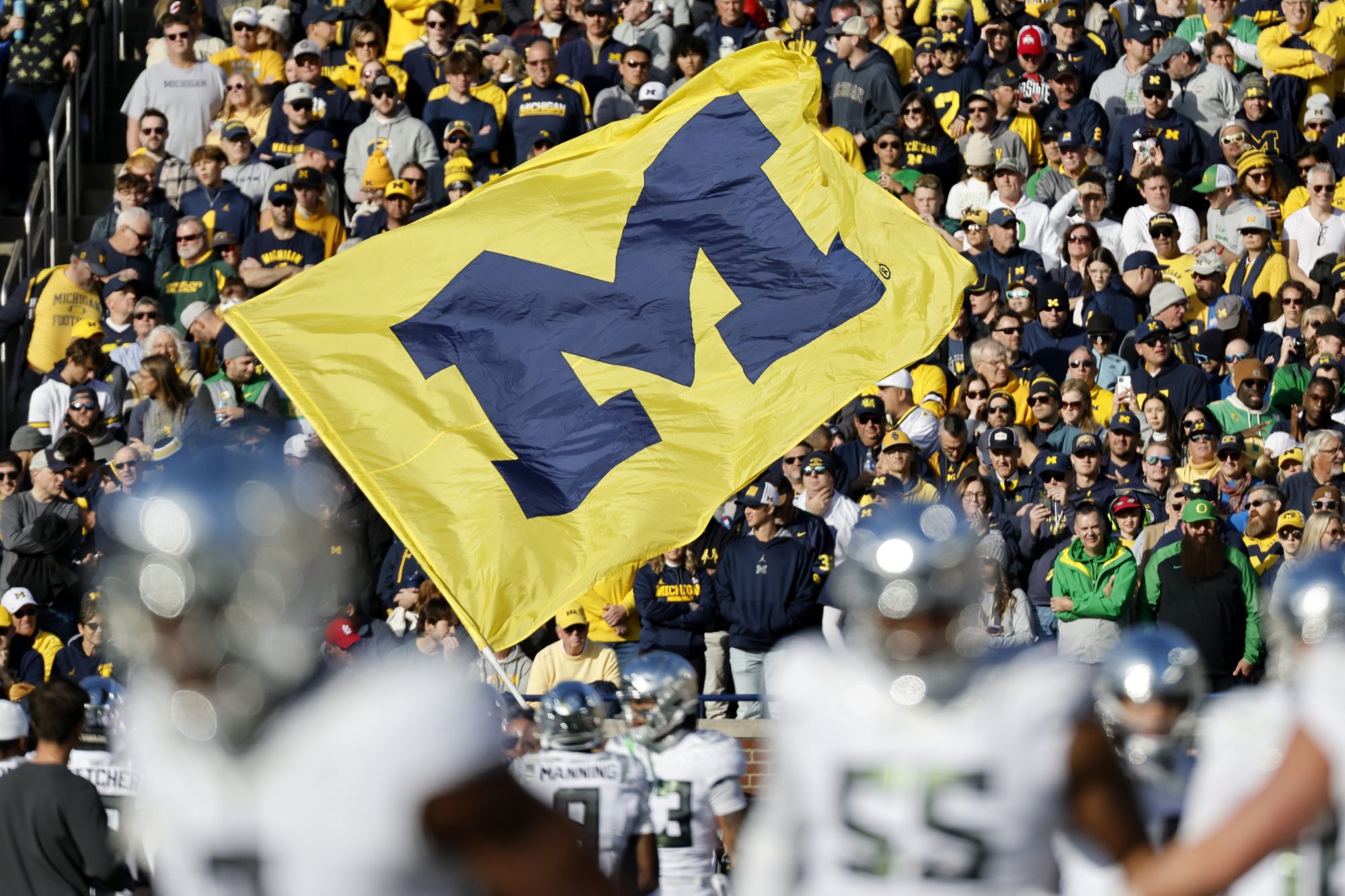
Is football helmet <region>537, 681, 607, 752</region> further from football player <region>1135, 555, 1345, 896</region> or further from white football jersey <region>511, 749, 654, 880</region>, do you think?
football player <region>1135, 555, 1345, 896</region>

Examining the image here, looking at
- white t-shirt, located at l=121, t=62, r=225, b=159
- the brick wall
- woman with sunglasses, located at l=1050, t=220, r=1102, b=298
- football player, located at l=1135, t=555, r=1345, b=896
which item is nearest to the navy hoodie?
the brick wall

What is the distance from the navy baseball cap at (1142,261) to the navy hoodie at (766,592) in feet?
10.6

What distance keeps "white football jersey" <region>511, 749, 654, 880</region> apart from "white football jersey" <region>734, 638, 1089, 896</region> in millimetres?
3023

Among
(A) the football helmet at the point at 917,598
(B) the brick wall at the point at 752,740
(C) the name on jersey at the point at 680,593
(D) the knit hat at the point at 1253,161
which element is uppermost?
(A) the football helmet at the point at 917,598

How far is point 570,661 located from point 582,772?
3772 millimetres

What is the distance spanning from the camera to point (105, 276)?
46.4 feet

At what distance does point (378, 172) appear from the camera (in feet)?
48.0

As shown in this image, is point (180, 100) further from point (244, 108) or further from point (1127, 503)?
point (1127, 503)

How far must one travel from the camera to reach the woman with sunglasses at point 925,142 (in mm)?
13703

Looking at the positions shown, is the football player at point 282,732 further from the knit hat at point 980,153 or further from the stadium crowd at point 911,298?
the knit hat at point 980,153

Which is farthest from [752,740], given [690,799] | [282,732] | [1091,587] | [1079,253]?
[282,732]

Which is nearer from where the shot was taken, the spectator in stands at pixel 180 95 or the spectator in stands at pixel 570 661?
the spectator in stands at pixel 570 661

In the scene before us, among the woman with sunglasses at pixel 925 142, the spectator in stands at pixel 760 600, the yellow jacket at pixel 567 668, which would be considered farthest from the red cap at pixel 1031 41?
the yellow jacket at pixel 567 668

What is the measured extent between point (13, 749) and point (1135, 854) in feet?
16.3
